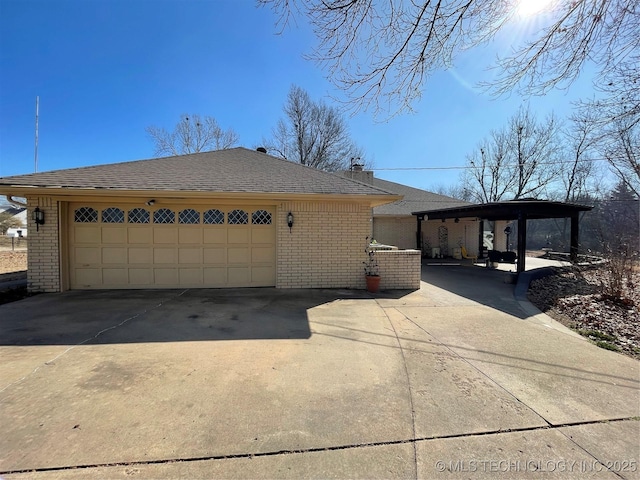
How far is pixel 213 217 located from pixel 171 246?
1.22 meters

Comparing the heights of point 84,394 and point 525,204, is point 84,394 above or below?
below

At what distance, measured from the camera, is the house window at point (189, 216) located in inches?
298

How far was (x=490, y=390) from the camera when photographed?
2984 millimetres

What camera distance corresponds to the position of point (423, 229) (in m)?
18.1

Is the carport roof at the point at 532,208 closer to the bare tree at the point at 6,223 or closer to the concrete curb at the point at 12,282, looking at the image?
the concrete curb at the point at 12,282

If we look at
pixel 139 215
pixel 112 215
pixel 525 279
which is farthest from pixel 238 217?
pixel 525 279

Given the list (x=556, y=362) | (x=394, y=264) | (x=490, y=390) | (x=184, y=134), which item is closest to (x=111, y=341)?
(x=490, y=390)

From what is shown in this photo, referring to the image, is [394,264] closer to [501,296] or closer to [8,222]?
[501,296]

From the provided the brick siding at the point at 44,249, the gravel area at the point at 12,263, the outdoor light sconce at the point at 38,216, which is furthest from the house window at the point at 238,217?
the gravel area at the point at 12,263

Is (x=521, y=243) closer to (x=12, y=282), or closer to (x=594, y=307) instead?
(x=594, y=307)

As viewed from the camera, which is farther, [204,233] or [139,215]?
[204,233]

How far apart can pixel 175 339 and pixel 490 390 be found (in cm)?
377

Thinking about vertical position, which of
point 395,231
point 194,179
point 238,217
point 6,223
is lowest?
point 395,231

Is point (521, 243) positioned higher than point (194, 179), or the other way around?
point (194, 179)
